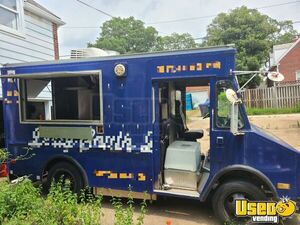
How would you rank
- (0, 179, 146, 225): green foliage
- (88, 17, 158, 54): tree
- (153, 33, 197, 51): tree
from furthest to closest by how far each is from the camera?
(153, 33, 197, 51): tree → (88, 17, 158, 54): tree → (0, 179, 146, 225): green foliage

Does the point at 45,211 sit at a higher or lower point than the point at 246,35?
lower

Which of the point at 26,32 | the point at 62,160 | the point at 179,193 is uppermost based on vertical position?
the point at 26,32

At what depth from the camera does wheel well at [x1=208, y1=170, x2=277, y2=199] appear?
448cm

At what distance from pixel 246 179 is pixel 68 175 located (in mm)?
3297

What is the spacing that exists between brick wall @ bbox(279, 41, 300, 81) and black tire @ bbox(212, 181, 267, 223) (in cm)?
2907

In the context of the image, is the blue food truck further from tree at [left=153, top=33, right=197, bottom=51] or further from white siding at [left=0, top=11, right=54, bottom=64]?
tree at [left=153, top=33, right=197, bottom=51]

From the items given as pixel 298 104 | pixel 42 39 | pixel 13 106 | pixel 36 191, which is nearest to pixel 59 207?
pixel 36 191

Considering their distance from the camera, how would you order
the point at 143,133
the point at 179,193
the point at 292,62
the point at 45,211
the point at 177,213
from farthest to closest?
the point at 292,62
the point at 177,213
the point at 143,133
the point at 179,193
the point at 45,211

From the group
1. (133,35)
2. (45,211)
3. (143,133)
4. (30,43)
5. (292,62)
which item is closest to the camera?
(45,211)

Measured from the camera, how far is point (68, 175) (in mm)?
5848

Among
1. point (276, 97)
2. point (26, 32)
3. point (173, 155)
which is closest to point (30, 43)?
point (26, 32)

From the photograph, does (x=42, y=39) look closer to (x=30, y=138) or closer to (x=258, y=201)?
Result: (x=30, y=138)

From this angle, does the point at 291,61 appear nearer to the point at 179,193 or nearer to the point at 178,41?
the point at 179,193

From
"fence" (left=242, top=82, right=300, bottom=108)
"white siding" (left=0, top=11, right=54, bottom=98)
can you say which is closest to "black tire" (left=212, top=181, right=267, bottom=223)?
"white siding" (left=0, top=11, right=54, bottom=98)
